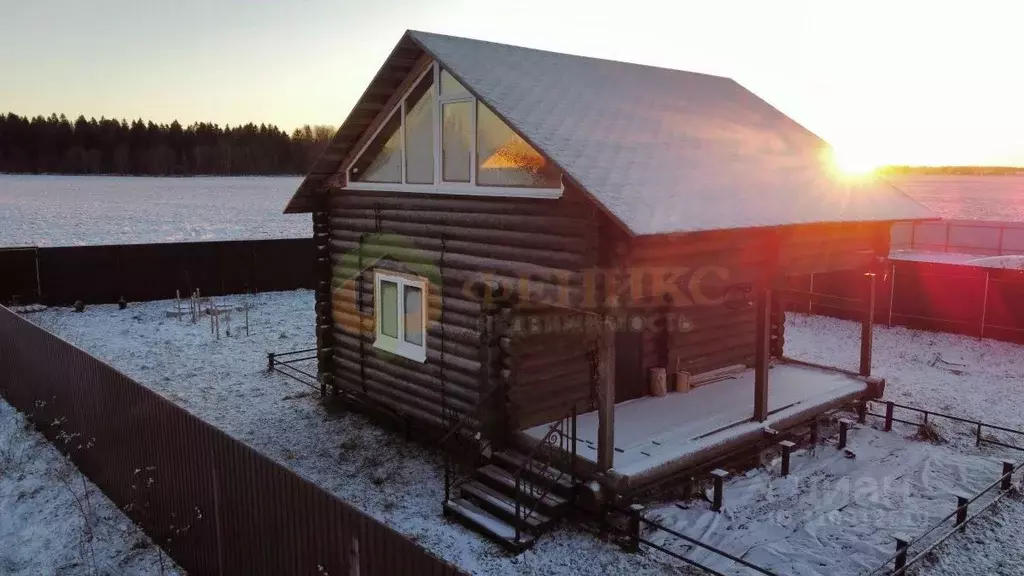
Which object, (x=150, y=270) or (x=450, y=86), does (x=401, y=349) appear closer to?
(x=450, y=86)

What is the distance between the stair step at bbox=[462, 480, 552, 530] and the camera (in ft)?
30.1

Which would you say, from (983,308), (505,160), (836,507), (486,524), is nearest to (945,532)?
(836,507)

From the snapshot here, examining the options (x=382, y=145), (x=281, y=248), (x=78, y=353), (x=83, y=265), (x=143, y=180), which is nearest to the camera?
(x=78, y=353)

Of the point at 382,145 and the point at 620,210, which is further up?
the point at 382,145

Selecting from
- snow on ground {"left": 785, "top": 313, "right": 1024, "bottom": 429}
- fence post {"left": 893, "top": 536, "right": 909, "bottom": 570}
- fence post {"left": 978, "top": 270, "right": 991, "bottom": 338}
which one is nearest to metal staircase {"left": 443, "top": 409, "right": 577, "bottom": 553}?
fence post {"left": 893, "top": 536, "right": 909, "bottom": 570}

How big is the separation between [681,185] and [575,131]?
173 centimetres

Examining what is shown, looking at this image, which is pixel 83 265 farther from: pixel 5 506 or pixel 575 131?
pixel 575 131

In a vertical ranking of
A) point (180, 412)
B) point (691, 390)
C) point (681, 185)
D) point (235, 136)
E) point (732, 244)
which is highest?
point (235, 136)

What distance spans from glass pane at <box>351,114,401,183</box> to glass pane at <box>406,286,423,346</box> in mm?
2004

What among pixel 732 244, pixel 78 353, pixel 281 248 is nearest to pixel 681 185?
pixel 732 244

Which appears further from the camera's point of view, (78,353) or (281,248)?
(281,248)

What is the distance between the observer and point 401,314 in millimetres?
12688

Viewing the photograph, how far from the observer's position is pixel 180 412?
8.59 meters

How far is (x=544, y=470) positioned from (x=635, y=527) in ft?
4.83
